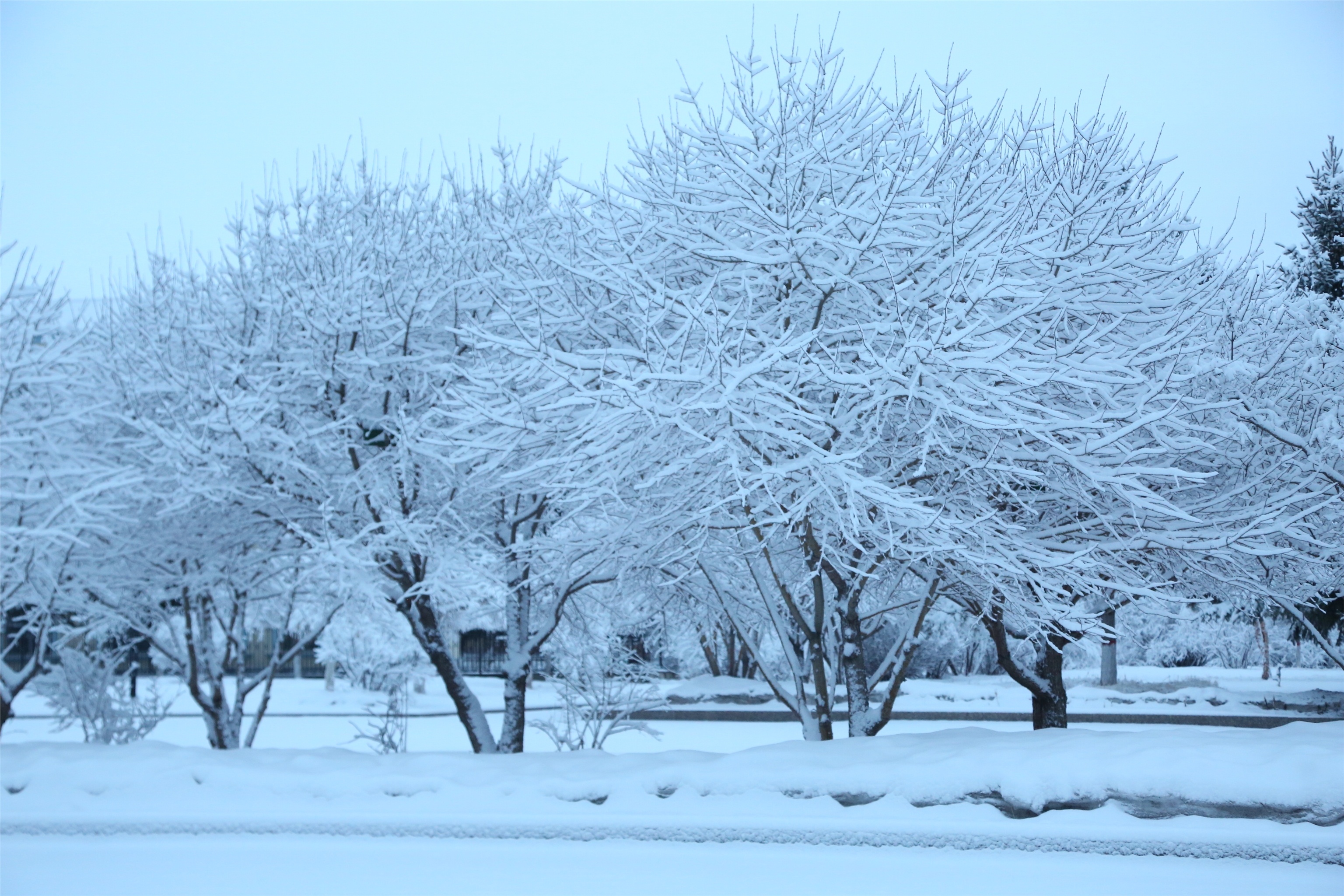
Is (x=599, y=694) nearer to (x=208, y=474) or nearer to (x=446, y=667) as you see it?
(x=446, y=667)

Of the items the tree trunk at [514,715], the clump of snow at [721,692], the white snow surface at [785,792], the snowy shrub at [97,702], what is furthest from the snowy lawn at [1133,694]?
the white snow surface at [785,792]

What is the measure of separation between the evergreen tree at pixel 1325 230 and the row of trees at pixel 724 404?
3454mm

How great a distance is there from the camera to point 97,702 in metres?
11.9

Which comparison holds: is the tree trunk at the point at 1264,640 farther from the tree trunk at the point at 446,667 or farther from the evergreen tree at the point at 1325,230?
the tree trunk at the point at 446,667

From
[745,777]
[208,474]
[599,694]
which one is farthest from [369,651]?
[745,777]

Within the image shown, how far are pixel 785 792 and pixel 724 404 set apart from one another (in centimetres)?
298

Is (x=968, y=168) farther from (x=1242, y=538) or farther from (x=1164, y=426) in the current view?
(x=1242, y=538)

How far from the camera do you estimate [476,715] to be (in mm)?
11289

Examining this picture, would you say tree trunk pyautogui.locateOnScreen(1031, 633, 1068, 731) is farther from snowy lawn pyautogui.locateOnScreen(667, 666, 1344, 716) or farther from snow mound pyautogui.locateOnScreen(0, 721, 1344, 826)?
snowy lawn pyautogui.locateOnScreen(667, 666, 1344, 716)

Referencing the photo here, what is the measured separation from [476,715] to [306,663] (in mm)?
29619

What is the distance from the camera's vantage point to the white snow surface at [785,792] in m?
6.71

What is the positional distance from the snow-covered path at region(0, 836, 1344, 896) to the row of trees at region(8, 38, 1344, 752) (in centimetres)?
179

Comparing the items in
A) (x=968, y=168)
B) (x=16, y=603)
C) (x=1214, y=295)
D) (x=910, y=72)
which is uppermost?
(x=910, y=72)

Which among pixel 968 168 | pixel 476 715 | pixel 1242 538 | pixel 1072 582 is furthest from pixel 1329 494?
pixel 476 715
